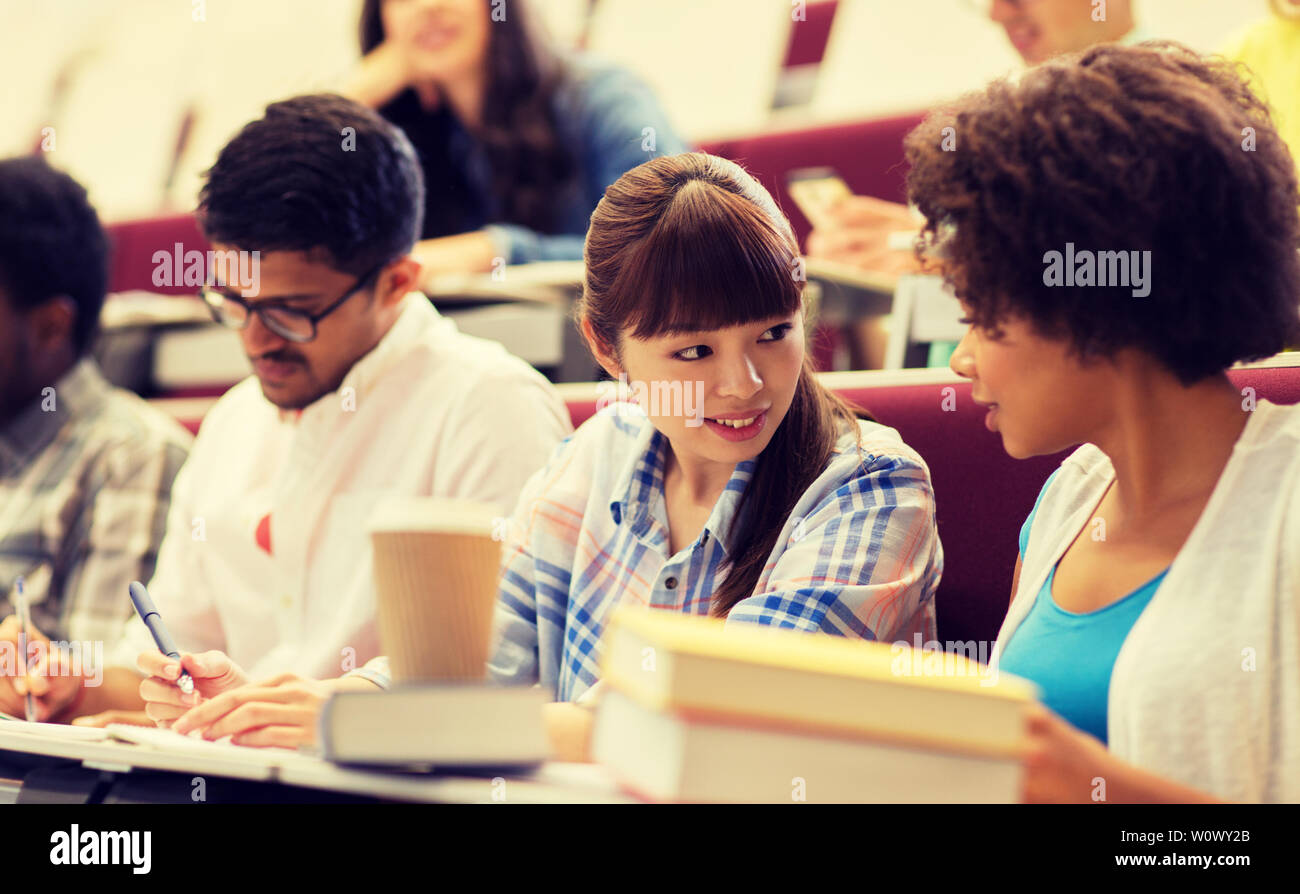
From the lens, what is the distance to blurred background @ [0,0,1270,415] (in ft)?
5.73

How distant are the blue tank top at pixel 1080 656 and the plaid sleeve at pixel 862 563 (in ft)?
0.36

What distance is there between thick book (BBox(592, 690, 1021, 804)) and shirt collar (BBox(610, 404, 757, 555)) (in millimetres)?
458

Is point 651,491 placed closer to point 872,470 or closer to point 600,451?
point 600,451

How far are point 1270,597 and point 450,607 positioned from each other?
0.43m

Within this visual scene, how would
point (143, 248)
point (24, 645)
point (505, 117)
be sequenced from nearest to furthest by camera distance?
point (24, 645)
point (505, 117)
point (143, 248)

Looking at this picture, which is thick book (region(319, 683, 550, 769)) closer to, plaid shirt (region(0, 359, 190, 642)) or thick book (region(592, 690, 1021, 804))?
thick book (region(592, 690, 1021, 804))

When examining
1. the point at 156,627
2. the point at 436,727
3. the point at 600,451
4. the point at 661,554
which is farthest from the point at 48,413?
the point at 436,727

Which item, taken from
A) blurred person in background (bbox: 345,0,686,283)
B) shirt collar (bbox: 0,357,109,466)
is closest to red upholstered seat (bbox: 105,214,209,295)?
blurred person in background (bbox: 345,0,686,283)

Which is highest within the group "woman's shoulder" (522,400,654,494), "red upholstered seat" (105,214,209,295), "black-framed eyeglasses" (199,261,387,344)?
"red upholstered seat" (105,214,209,295)

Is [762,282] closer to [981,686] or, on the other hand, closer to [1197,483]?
[1197,483]

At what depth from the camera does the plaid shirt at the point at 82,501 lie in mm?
1582

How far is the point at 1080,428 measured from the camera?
0.79 m

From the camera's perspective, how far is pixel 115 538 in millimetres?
1605

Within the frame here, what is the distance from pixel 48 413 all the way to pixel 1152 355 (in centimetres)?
148
